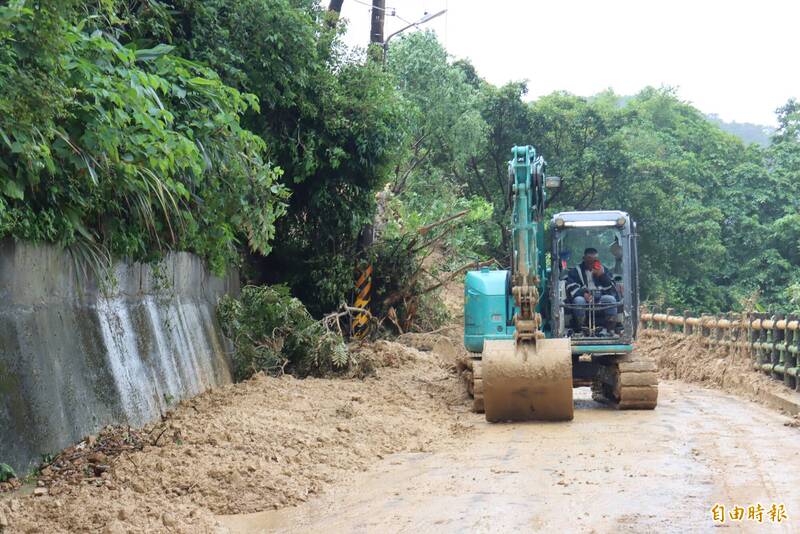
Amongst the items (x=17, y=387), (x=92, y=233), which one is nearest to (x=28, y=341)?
(x=17, y=387)

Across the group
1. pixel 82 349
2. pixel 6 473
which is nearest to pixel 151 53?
pixel 82 349

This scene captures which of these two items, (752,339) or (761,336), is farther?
(752,339)

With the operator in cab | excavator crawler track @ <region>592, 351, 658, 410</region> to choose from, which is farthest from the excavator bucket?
the operator in cab

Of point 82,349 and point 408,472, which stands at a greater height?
point 82,349

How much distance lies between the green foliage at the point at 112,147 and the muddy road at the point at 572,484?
349 cm

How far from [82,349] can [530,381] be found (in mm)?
5849

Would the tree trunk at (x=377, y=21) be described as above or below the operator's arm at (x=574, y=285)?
above

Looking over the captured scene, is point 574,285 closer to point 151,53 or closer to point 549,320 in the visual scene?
point 549,320

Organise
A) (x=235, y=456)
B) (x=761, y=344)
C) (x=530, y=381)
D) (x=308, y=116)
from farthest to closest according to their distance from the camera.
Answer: (x=308, y=116) < (x=761, y=344) < (x=530, y=381) < (x=235, y=456)

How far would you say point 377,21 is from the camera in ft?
79.5

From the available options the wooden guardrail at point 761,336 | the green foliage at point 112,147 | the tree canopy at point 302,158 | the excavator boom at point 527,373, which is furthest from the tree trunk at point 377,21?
the excavator boom at point 527,373

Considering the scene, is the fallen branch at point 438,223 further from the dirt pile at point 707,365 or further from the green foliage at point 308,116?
the dirt pile at point 707,365

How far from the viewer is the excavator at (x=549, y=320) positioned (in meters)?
13.1

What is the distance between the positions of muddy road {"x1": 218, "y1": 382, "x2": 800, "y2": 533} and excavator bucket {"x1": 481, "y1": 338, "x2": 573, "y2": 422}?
0.37 metres
